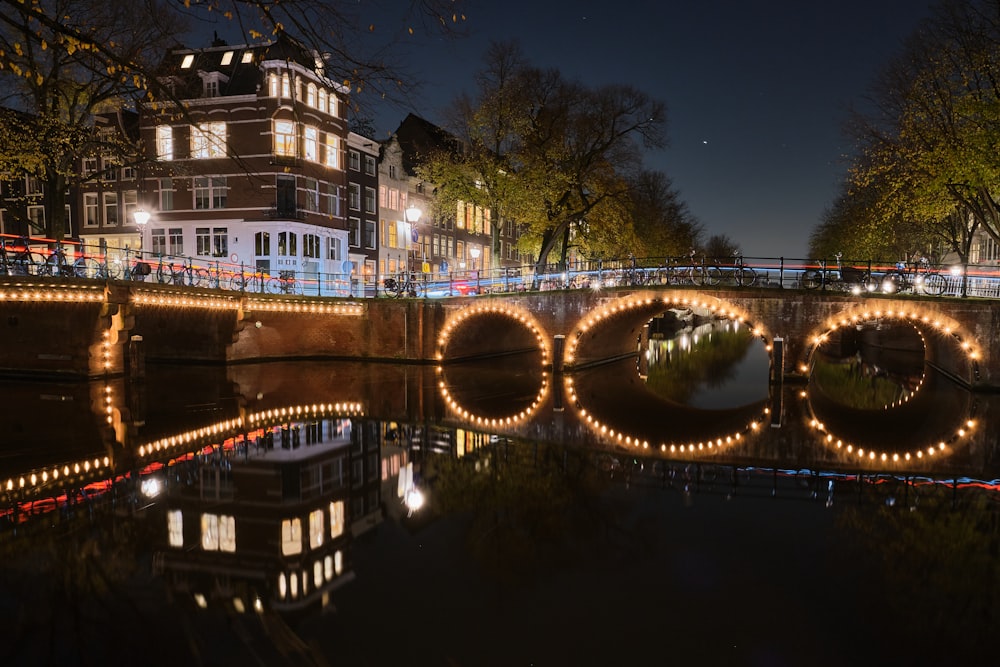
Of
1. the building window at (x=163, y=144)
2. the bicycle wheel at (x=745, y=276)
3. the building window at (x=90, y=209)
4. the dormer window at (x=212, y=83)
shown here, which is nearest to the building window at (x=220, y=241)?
the building window at (x=163, y=144)

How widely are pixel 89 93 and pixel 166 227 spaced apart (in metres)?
11.9

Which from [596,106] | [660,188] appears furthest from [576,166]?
[660,188]

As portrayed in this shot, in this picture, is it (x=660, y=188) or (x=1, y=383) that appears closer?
(x=1, y=383)

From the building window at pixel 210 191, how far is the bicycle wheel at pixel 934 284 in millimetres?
34316

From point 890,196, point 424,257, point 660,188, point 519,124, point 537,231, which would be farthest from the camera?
point 660,188

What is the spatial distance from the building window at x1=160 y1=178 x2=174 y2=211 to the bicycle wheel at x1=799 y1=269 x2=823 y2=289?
3376 cm

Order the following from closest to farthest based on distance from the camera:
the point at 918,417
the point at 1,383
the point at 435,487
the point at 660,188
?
the point at 435,487 < the point at 918,417 < the point at 1,383 < the point at 660,188

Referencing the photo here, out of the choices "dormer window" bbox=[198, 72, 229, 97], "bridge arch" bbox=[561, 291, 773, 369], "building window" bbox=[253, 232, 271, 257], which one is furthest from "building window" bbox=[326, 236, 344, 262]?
"bridge arch" bbox=[561, 291, 773, 369]

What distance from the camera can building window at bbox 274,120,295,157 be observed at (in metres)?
35.7

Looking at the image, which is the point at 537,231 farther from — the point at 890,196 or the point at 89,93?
the point at 89,93

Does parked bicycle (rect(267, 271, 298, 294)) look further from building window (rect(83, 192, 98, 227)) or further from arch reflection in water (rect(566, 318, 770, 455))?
building window (rect(83, 192, 98, 227))

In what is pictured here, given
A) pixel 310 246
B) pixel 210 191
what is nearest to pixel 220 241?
pixel 210 191

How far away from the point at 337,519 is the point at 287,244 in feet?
96.3

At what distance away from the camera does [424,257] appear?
163 ft
